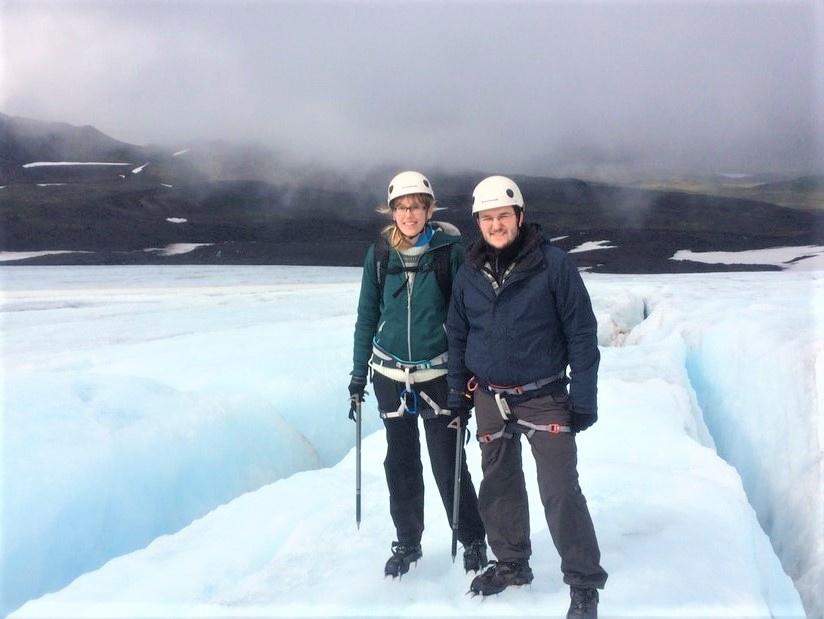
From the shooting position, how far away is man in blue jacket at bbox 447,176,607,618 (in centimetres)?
167

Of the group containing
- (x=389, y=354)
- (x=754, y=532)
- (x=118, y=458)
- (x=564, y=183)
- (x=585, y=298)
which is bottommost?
(x=754, y=532)

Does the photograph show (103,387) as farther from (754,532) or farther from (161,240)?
(161,240)

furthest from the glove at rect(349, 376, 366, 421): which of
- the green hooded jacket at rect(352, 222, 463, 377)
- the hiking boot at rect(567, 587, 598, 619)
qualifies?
the hiking boot at rect(567, 587, 598, 619)

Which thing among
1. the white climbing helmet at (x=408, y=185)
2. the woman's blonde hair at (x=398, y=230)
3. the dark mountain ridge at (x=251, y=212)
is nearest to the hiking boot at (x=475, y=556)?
the woman's blonde hair at (x=398, y=230)

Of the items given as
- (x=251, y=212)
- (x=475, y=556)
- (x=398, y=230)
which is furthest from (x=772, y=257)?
(x=398, y=230)

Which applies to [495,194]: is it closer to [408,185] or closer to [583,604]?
[408,185]

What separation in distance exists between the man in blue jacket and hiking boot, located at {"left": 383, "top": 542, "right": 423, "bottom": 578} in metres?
0.47

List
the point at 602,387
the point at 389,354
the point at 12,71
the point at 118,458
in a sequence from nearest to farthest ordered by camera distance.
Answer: the point at 389,354
the point at 118,458
the point at 602,387
the point at 12,71

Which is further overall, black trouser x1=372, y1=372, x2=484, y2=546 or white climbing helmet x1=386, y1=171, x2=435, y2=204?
black trouser x1=372, y1=372, x2=484, y2=546

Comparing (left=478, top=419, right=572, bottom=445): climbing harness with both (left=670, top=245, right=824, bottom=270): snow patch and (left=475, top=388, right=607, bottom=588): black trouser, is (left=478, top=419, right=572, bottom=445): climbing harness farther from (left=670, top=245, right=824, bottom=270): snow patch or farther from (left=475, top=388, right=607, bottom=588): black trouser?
(left=670, top=245, right=824, bottom=270): snow patch

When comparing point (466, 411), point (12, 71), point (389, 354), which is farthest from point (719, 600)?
point (12, 71)

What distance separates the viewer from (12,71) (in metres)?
5.37

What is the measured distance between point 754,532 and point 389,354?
169 cm

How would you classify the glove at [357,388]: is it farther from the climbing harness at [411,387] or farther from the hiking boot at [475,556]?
the hiking boot at [475,556]
